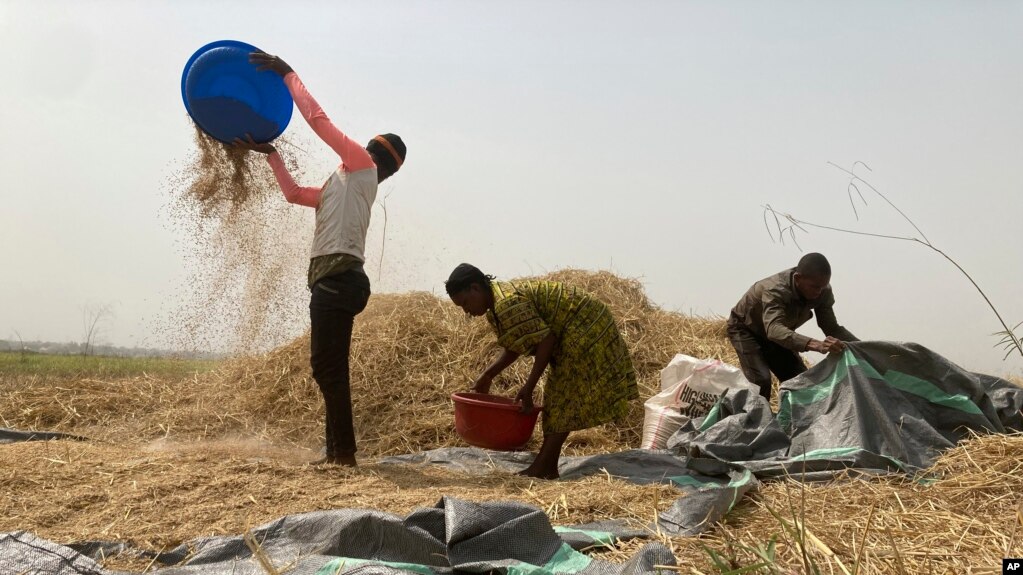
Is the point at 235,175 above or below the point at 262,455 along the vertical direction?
above

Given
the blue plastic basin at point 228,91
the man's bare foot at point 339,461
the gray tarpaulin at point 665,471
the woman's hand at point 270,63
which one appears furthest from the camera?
the blue plastic basin at point 228,91

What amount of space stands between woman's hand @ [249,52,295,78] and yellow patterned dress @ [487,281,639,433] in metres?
1.59

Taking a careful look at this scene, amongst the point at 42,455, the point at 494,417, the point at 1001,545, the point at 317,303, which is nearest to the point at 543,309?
the point at 494,417

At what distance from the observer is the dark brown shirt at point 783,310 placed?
4480 millimetres

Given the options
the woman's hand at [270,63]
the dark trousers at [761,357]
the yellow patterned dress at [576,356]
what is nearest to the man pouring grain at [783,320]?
the dark trousers at [761,357]

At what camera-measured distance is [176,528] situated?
8.28ft

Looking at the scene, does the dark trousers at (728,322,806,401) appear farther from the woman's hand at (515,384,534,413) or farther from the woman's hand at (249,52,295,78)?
the woman's hand at (249,52,295,78)

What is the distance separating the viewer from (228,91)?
4031mm

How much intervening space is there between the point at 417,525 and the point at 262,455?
239cm

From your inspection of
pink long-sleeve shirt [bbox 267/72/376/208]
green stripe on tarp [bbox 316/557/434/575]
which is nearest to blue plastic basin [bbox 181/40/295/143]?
pink long-sleeve shirt [bbox 267/72/376/208]

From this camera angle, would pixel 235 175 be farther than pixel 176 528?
Yes

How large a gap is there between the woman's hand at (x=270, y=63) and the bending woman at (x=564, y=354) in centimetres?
143

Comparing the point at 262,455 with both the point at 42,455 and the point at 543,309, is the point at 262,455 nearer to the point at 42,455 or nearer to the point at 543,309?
the point at 42,455

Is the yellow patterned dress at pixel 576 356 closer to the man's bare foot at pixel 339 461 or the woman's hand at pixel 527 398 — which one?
the woman's hand at pixel 527 398
